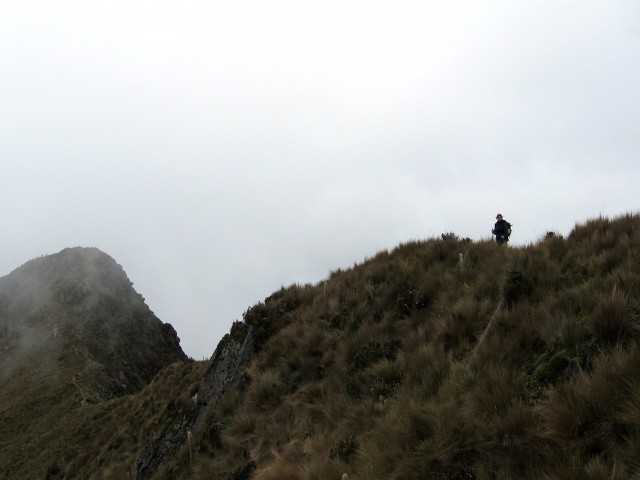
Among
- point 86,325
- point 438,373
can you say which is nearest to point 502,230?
point 438,373

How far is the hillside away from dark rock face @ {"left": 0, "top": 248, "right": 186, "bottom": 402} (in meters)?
28.8

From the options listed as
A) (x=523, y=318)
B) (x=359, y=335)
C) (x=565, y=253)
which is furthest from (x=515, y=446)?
(x=359, y=335)

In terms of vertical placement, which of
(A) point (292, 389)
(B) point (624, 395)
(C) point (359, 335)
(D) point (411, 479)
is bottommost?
(D) point (411, 479)

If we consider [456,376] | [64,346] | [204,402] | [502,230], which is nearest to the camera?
[456,376]

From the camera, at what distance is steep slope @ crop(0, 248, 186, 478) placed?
106 ft

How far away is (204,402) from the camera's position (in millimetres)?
12773

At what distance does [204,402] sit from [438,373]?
28.2 ft

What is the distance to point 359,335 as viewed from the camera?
973cm

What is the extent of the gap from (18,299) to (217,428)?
207 feet

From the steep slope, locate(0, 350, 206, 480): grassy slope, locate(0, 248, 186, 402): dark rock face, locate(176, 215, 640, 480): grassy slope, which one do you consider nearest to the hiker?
locate(176, 215, 640, 480): grassy slope

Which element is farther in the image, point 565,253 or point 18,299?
point 18,299

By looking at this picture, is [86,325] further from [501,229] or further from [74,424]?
[501,229]

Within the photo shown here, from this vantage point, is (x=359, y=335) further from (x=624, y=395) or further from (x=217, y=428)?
(x=624, y=395)

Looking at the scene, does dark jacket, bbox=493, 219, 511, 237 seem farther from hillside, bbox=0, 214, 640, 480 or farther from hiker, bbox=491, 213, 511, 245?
hillside, bbox=0, 214, 640, 480
